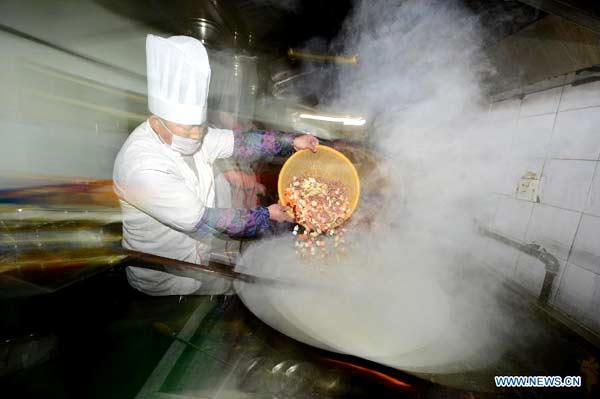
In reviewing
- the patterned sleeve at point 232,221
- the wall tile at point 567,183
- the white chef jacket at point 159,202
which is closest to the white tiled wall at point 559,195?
the wall tile at point 567,183

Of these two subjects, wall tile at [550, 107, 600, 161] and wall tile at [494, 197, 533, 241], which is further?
wall tile at [494, 197, 533, 241]

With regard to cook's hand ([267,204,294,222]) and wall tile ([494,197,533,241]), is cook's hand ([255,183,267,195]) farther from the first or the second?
wall tile ([494,197,533,241])

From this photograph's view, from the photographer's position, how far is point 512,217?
7.73ft

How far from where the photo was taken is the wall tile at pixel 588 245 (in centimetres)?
166

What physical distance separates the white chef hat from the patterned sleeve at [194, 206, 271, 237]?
59 centimetres

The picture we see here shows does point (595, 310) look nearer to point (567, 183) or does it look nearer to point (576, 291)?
point (576, 291)

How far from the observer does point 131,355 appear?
55.2 inches

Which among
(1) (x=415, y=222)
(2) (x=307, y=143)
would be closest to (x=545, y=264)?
(1) (x=415, y=222)

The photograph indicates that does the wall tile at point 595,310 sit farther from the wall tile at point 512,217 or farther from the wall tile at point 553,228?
the wall tile at point 512,217

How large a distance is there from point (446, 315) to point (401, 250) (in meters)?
0.92

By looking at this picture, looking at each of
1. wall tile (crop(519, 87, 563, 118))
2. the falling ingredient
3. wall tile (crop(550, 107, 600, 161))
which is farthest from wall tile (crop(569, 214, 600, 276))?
the falling ingredient

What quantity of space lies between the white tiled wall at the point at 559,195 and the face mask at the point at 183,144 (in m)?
2.50

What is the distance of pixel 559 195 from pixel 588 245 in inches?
15.1

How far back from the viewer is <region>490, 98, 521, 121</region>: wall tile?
94.9 inches
